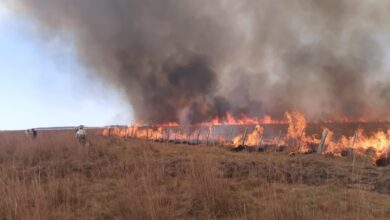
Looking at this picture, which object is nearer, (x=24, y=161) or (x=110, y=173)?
(x=110, y=173)

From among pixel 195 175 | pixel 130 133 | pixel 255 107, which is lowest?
pixel 195 175

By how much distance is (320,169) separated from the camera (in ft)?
43.1

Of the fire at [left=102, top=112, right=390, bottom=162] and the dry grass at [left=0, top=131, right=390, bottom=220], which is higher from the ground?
the fire at [left=102, top=112, right=390, bottom=162]

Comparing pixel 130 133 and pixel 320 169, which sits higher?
pixel 130 133

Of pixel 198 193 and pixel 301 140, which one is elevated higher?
pixel 301 140

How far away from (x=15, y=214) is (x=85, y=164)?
26.7 ft

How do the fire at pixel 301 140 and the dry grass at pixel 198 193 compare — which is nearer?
the dry grass at pixel 198 193

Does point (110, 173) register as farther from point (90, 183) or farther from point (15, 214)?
point (15, 214)

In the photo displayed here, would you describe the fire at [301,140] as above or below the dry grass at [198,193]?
above

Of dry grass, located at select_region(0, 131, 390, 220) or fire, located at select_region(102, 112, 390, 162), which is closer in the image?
dry grass, located at select_region(0, 131, 390, 220)

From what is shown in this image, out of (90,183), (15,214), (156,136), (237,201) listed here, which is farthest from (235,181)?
(156,136)

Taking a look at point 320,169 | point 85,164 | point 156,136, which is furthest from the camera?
point 156,136

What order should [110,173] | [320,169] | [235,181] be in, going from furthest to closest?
[320,169] < [110,173] < [235,181]

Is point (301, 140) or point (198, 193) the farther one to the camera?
point (301, 140)
